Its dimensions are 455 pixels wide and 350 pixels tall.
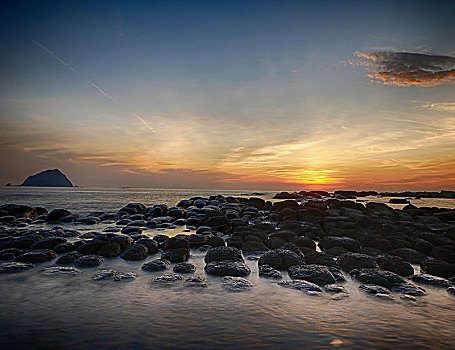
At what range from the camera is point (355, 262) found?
9.09 m

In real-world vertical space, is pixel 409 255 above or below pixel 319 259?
below

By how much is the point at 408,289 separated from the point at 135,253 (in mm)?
9415

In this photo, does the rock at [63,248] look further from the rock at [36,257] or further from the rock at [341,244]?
the rock at [341,244]

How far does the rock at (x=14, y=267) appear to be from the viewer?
8285mm

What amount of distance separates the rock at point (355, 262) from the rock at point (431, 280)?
1.13 meters

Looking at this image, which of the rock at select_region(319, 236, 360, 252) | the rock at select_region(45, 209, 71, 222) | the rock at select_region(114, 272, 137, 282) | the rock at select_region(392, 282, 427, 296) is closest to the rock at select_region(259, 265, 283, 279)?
the rock at select_region(392, 282, 427, 296)

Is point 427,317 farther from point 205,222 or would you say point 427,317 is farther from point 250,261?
point 205,222

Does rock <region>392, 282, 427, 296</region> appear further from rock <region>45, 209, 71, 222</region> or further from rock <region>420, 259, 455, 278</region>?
rock <region>45, 209, 71, 222</region>

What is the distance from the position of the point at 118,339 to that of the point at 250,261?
6167mm

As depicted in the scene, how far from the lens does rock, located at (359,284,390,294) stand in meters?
7.08

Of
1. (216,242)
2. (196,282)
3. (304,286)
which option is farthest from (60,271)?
(304,286)

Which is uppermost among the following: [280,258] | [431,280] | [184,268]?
[280,258]

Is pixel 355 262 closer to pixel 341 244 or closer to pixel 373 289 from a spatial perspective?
pixel 373 289

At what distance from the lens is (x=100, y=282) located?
7.47m
